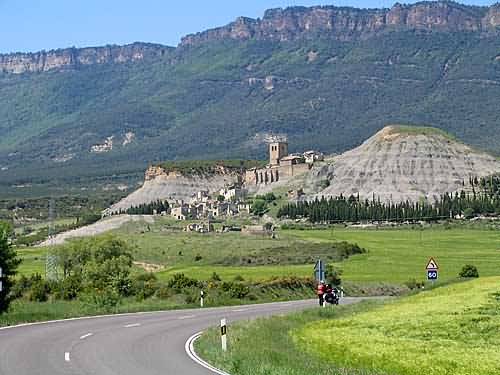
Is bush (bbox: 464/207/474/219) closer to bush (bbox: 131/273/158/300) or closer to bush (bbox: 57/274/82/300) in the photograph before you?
bush (bbox: 131/273/158/300)

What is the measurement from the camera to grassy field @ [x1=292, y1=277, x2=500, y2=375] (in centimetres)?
2473

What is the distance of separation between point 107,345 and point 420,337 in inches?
361

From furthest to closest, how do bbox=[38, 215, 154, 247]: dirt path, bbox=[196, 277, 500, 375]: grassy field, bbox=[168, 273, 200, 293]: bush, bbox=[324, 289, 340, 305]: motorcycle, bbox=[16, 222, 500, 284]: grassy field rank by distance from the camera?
bbox=[38, 215, 154, 247]: dirt path
bbox=[16, 222, 500, 284]: grassy field
bbox=[168, 273, 200, 293]: bush
bbox=[324, 289, 340, 305]: motorcycle
bbox=[196, 277, 500, 375]: grassy field

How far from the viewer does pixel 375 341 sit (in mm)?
29188

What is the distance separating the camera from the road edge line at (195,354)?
27.2 metres

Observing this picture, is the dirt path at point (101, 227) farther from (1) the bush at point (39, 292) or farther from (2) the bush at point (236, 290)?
(2) the bush at point (236, 290)

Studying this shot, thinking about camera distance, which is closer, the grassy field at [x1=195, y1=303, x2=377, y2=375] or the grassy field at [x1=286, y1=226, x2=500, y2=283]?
the grassy field at [x1=195, y1=303, x2=377, y2=375]

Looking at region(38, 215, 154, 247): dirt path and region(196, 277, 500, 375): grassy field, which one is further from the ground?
region(38, 215, 154, 247): dirt path

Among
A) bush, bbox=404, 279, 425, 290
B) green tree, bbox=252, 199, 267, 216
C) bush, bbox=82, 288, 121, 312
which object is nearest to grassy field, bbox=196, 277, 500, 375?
bush, bbox=82, 288, 121, 312

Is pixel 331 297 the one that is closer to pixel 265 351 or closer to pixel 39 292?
pixel 39 292

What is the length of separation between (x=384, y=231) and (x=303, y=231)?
36.9ft

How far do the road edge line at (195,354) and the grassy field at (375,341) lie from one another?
27cm

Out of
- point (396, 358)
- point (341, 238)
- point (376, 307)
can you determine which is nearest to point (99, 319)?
point (376, 307)

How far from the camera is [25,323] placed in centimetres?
4184
